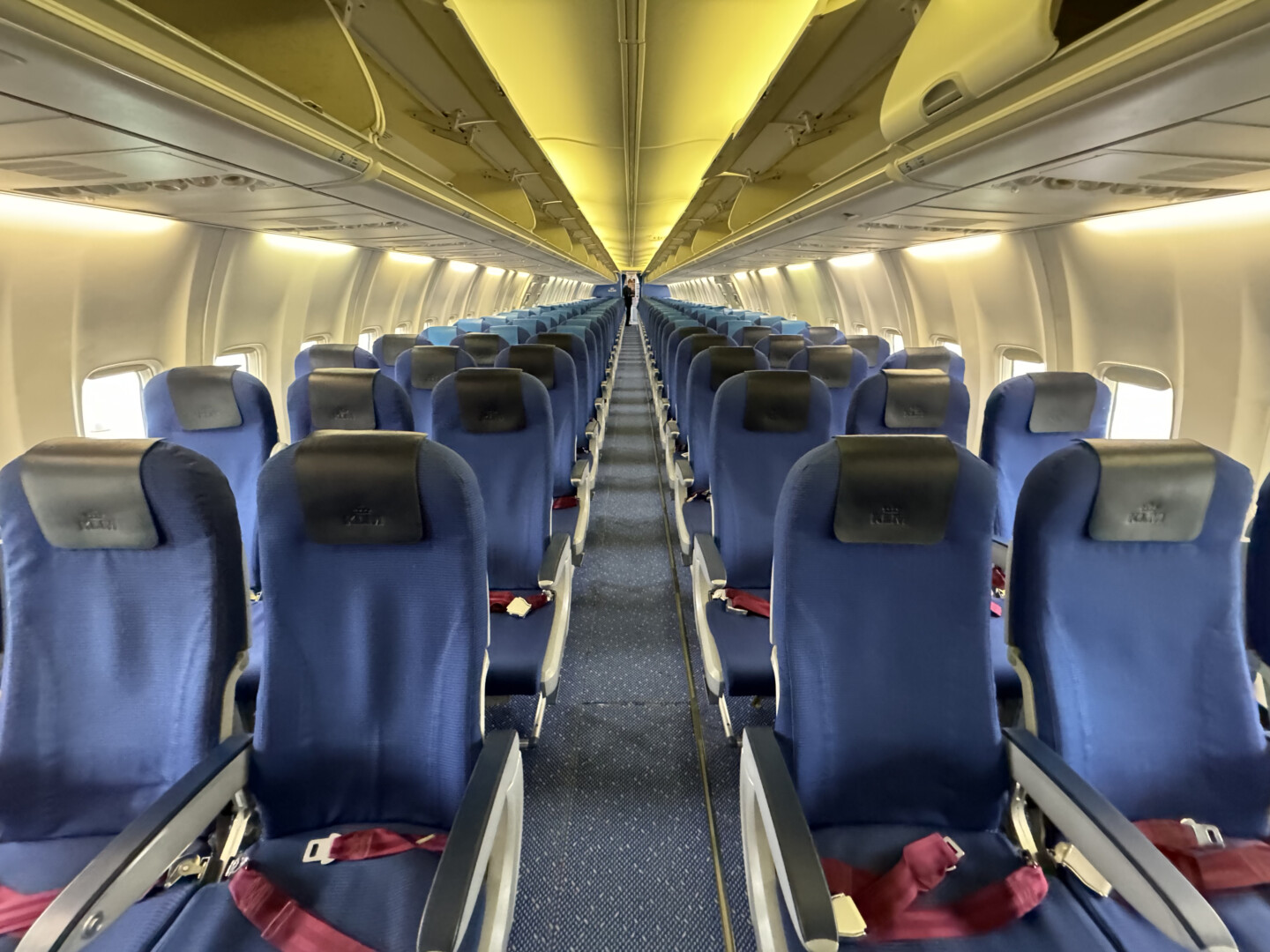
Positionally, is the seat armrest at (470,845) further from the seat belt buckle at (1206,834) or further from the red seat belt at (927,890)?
the seat belt buckle at (1206,834)

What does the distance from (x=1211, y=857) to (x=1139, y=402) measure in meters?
3.88

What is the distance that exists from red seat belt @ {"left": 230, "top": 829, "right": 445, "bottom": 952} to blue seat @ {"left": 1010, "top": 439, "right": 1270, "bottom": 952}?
1.69 meters

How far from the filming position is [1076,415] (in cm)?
330

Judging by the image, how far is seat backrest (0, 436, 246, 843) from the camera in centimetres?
166

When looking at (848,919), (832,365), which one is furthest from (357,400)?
(832,365)

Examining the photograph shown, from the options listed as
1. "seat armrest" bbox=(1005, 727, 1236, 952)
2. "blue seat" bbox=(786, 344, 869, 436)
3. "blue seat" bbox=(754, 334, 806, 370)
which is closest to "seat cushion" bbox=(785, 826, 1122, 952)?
"seat armrest" bbox=(1005, 727, 1236, 952)

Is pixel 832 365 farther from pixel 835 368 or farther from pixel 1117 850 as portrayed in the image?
pixel 1117 850

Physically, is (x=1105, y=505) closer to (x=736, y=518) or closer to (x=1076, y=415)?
(x=736, y=518)

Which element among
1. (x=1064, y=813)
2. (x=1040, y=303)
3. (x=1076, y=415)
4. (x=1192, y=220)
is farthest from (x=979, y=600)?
(x=1040, y=303)

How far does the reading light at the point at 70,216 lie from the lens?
3.41 m

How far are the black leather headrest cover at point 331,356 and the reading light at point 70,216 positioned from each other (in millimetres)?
1251

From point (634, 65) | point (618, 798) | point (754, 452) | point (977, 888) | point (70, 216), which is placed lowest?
point (618, 798)

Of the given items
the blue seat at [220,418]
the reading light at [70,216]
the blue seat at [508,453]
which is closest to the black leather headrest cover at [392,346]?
the reading light at [70,216]

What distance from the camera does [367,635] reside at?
5.73 feet
